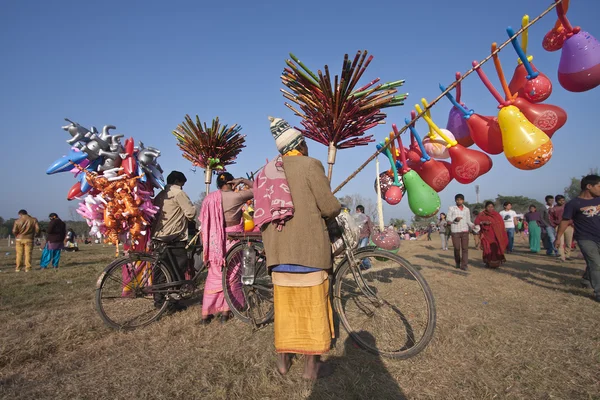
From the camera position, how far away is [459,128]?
437 cm

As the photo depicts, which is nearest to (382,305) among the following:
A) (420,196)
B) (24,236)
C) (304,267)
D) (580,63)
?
(304,267)

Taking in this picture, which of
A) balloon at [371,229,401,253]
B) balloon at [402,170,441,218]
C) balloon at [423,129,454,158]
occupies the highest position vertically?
balloon at [423,129,454,158]

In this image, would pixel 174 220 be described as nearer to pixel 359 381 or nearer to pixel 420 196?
pixel 359 381

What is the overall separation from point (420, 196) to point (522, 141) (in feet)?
4.40

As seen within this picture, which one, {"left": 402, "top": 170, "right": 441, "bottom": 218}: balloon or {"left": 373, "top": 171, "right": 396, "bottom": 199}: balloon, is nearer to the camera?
{"left": 402, "top": 170, "right": 441, "bottom": 218}: balloon

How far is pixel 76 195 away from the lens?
140 inches

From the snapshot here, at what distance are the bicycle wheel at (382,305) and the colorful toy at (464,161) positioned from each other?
2091 millimetres

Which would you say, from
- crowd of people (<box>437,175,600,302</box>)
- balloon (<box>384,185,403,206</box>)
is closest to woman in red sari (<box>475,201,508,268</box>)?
crowd of people (<box>437,175,600,302</box>)

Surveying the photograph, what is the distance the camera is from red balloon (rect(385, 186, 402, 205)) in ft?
14.5

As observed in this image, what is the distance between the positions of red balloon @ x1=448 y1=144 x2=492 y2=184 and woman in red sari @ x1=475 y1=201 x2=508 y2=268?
439 cm

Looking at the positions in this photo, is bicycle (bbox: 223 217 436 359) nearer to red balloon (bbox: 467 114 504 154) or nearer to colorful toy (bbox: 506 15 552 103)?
red balloon (bbox: 467 114 504 154)

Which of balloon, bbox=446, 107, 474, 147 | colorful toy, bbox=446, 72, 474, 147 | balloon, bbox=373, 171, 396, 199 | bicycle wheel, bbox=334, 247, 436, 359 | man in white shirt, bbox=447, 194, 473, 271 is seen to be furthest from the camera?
man in white shirt, bbox=447, 194, 473, 271

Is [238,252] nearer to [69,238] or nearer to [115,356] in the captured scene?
[115,356]

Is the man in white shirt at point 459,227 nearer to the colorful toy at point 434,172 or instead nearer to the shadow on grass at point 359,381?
the colorful toy at point 434,172
